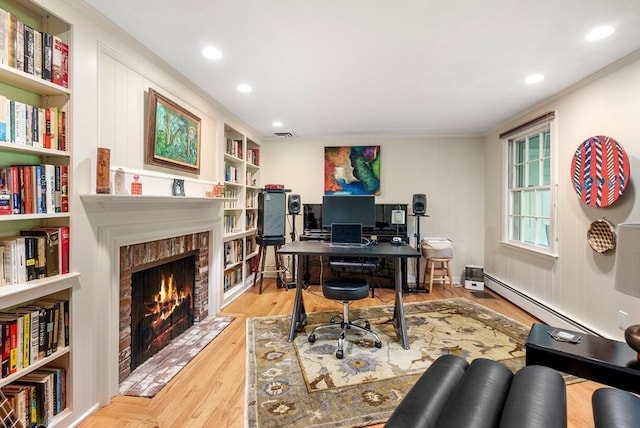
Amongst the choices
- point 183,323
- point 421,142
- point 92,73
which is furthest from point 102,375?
point 421,142

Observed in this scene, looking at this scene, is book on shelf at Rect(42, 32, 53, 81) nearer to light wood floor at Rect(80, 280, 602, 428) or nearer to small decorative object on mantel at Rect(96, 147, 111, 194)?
small decorative object on mantel at Rect(96, 147, 111, 194)

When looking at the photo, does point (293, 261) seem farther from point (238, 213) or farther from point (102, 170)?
point (102, 170)

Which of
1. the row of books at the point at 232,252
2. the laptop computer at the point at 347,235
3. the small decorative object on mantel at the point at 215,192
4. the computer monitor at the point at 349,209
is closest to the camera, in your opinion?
the laptop computer at the point at 347,235

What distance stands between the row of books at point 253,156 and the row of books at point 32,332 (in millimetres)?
3255

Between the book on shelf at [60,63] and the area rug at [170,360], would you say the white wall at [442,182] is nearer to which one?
the area rug at [170,360]

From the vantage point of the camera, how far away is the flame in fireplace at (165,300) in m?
2.41

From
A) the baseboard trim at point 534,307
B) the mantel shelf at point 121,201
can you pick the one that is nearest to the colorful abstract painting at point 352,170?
the baseboard trim at point 534,307

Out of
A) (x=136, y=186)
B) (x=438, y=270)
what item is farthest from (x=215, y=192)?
(x=438, y=270)

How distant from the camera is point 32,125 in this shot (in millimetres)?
1455

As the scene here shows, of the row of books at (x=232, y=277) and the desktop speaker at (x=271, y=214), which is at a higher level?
the desktop speaker at (x=271, y=214)

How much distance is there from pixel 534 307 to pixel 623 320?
1083 mm

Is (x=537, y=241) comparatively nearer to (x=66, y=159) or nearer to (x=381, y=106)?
(x=381, y=106)

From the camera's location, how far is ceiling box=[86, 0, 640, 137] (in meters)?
1.70

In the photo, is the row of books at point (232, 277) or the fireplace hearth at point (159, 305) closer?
the fireplace hearth at point (159, 305)
